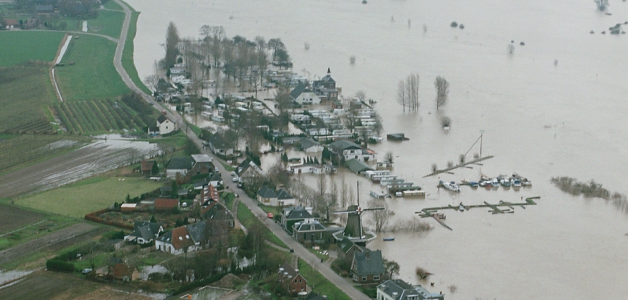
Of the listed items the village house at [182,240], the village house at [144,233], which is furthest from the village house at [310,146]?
the village house at [182,240]

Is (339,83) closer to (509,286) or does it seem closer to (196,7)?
(509,286)

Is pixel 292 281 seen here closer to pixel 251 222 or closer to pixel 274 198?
pixel 251 222

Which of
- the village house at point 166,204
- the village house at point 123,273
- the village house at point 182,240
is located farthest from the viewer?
the village house at point 166,204

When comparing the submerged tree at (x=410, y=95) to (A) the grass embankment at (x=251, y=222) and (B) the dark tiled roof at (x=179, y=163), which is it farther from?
(A) the grass embankment at (x=251, y=222)

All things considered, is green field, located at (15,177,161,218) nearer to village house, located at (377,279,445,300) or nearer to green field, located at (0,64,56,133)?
green field, located at (0,64,56,133)

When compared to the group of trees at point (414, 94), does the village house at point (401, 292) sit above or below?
below

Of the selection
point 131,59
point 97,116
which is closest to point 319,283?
point 97,116
